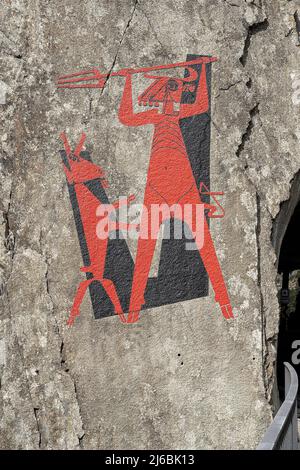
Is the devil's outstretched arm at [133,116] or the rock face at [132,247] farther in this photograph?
the devil's outstretched arm at [133,116]

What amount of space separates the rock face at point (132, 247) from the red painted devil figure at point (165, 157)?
0.05 metres

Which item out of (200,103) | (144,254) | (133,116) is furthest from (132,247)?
(200,103)

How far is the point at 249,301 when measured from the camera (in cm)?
352

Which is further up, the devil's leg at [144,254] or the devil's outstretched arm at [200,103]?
the devil's outstretched arm at [200,103]

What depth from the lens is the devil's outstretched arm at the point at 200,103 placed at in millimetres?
3691

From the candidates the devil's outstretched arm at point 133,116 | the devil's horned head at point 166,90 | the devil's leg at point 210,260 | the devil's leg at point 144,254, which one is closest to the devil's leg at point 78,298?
the devil's leg at point 144,254

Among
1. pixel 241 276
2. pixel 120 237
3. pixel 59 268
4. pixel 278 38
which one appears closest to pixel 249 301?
pixel 241 276

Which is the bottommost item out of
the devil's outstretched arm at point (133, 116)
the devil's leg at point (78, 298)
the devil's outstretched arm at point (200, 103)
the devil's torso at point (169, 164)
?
the devil's leg at point (78, 298)

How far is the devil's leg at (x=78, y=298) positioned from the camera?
3549 mm

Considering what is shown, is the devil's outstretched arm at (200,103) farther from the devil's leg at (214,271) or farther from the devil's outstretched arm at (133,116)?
the devil's leg at (214,271)

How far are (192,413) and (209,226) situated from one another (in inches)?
37.1

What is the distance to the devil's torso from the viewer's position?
3645 mm

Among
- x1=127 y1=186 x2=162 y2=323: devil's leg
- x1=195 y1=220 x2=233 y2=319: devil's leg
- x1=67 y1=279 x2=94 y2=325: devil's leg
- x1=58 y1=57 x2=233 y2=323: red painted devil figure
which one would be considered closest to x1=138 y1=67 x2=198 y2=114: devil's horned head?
x1=58 y1=57 x2=233 y2=323: red painted devil figure

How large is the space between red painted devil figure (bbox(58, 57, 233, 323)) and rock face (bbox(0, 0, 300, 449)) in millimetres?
48
